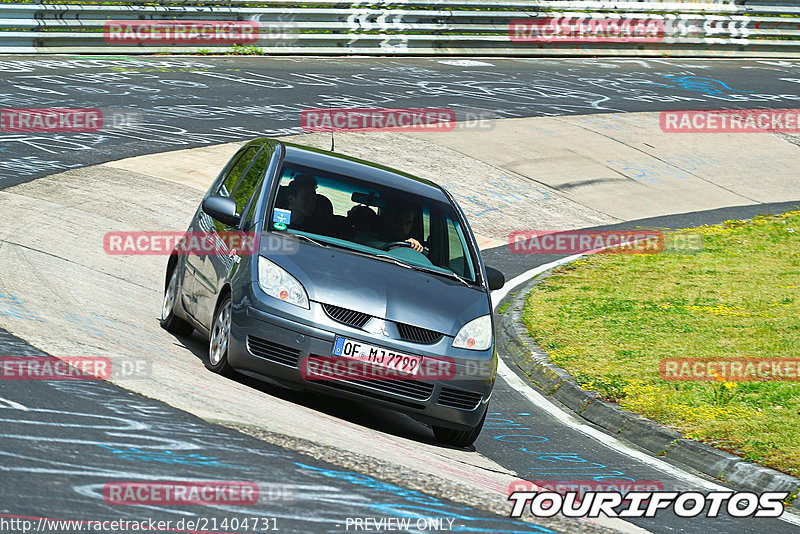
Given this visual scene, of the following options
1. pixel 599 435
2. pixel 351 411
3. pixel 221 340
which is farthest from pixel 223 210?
pixel 599 435

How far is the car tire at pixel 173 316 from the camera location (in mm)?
9094

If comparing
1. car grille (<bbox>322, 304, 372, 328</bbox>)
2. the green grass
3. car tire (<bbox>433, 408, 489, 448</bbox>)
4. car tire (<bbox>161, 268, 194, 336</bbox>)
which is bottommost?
the green grass

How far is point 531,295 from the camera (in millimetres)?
13016

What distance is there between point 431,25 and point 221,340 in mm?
20107

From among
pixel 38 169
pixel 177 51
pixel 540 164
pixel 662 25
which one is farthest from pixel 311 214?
pixel 662 25

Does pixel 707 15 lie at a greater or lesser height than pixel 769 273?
greater

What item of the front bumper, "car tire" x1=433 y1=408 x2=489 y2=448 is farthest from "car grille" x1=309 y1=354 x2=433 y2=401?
"car tire" x1=433 y1=408 x2=489 y2=448

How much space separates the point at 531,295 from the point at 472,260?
4.59m

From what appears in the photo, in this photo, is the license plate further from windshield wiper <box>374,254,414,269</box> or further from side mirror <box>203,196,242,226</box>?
side mirror <box>203,196,242,226</box>

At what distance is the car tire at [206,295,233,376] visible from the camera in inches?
299

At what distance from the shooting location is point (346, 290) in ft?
24.0

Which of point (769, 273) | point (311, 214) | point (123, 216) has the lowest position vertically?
point (769, 273)

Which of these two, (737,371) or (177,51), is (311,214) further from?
(177,51)

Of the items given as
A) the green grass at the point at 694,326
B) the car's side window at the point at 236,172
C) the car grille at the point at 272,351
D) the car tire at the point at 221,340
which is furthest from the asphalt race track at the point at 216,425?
the car's side window at the point at 236,172
